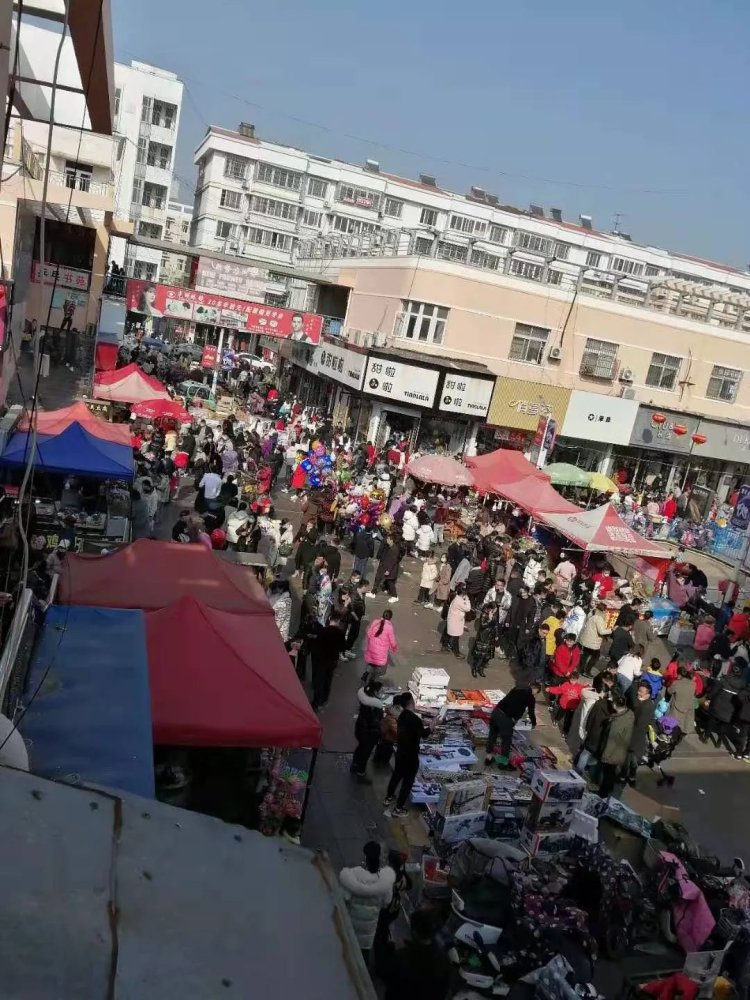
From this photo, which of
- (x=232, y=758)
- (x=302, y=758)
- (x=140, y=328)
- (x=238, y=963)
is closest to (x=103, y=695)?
(x=232, y=758)

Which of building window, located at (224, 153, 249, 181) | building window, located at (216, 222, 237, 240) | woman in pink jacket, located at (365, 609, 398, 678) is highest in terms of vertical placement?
building window, located at (224, 153, 249, 181)

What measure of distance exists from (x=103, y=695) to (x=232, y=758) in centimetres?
224

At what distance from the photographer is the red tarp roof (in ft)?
21.6

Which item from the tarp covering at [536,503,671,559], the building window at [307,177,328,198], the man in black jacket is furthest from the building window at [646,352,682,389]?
the building window at [307,177,328,198]

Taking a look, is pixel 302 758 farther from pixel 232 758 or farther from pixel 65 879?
pixel 65 879

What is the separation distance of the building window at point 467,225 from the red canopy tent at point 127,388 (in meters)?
45.2

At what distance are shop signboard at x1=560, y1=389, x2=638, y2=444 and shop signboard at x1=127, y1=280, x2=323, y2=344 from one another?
442 inches

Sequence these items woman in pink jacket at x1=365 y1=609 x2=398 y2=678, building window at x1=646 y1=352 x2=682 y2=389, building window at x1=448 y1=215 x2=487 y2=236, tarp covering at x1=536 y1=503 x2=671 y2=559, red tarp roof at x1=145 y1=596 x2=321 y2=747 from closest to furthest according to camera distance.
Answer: red tarp roof at x1=145 y1=596 x2=321 y2=747 → woman in pink jacket at x1=365 y1=609 x2=398 y2=678 → tarp covering at x1=536 y1=503 x2=671 y2=559 → building window at x1=646 y1=352 x2=682 y2=389 → building window at x1=448 y1=215 x2=487 y2=236

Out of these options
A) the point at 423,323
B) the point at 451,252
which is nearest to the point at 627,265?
the point at 451,252

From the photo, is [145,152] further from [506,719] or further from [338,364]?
[506,719]

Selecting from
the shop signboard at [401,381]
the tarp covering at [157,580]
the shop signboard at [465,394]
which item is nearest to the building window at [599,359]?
the shop signboard at [465,394]

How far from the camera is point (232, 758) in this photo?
7.98 meters

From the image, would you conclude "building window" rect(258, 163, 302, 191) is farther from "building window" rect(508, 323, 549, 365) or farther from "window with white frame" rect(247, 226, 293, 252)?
"building window" rect(508, 323, 549, 365)

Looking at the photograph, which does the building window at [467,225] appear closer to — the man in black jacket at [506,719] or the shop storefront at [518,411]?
the shop storefront at [518,411]
